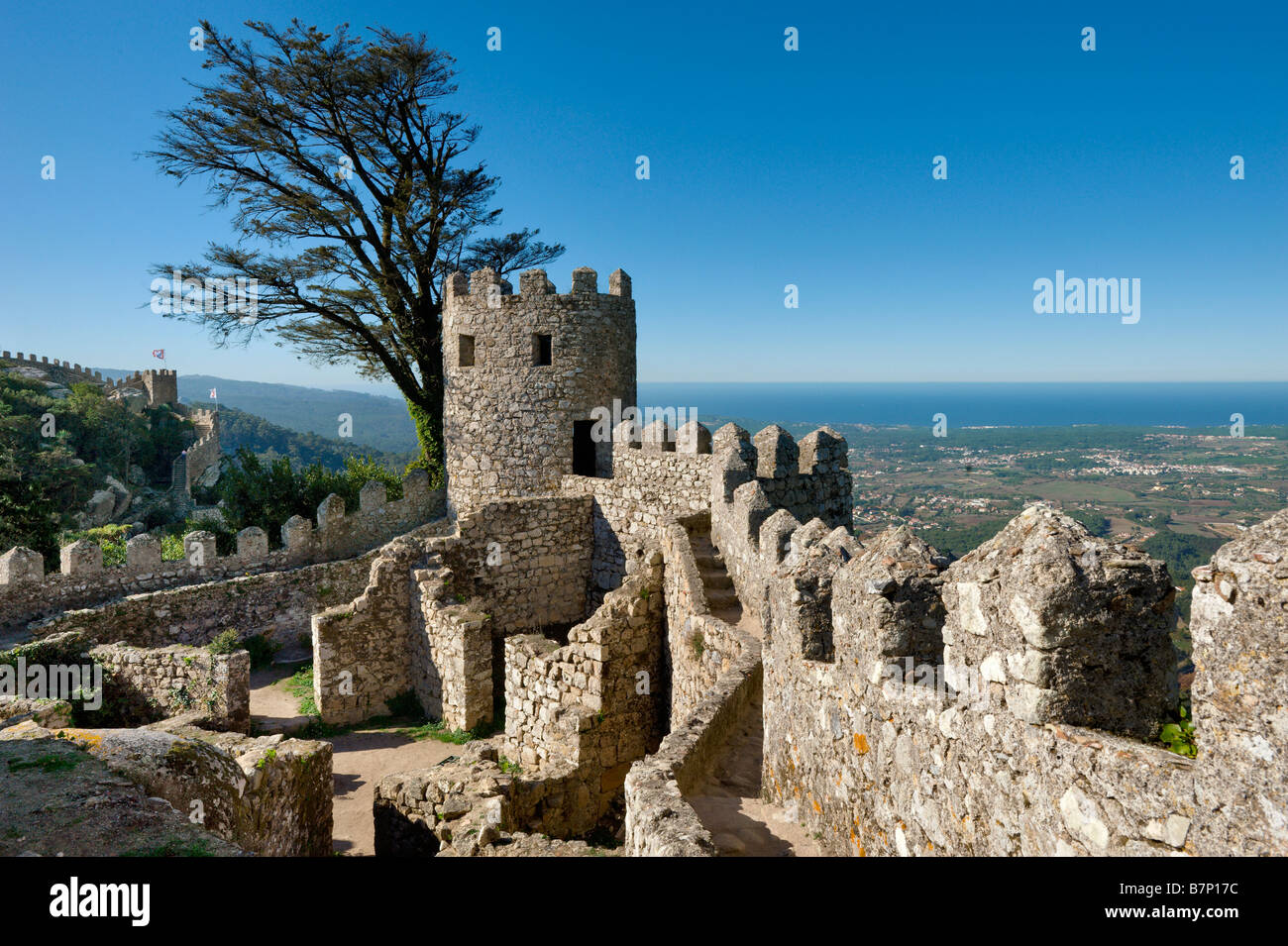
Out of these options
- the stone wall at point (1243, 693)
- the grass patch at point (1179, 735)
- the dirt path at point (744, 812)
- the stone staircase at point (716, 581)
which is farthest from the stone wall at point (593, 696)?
the stone wall at point (1243, 693)

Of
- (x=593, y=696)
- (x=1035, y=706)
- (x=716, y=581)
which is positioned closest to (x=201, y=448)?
(x=593, y=696)

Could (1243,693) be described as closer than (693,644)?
Yes

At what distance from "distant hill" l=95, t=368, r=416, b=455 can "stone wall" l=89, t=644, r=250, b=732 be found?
59828 mm

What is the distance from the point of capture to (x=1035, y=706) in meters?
2.36

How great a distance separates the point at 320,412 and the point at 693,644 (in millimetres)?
129753

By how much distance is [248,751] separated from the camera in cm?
660

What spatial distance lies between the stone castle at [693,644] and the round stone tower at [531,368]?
0.18ft

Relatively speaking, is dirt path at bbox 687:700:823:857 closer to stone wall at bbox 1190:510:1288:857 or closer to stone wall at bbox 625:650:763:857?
stone wall at bbox 625:650:763:857

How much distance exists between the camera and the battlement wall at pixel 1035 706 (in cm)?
179

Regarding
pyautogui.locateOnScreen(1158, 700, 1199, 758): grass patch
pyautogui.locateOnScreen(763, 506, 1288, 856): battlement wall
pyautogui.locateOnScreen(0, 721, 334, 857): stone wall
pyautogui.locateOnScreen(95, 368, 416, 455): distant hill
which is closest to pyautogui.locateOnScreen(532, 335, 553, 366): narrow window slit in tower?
pyautogui.locateOnScreen(0, 721, 334, 857): stone wall

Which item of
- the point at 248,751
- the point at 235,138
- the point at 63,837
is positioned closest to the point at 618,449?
the point at 248,751

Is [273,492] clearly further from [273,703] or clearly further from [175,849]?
[175,849]
